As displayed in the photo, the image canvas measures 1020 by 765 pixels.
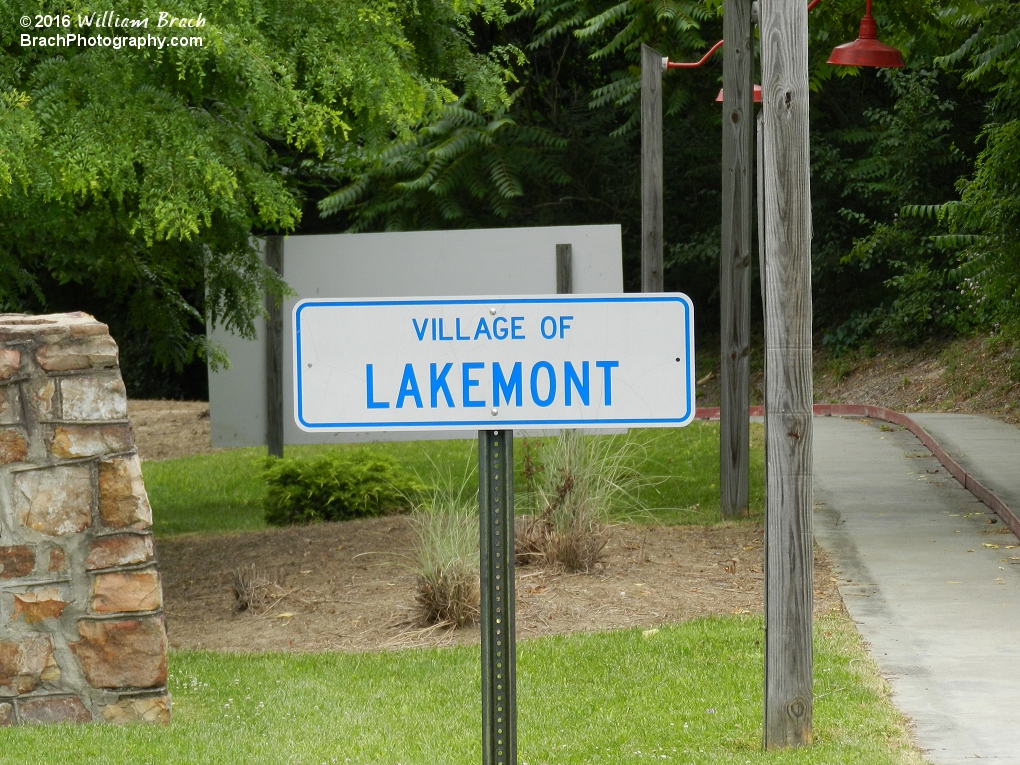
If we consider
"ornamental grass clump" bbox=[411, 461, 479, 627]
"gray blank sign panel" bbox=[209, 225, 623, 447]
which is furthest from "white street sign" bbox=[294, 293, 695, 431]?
"gray blank sign panel" bbox=[209, 225, 623, 447]

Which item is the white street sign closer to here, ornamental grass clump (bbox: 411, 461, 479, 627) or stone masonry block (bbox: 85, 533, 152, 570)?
stone masonry block (bbox: 85, 533, 152, 570)

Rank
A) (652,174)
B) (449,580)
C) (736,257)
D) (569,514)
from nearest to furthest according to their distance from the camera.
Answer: (449,580) < (569,514) < (736,257) < (652,174)

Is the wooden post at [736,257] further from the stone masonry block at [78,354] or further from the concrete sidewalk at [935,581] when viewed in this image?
the stone masonry block at [78,354]

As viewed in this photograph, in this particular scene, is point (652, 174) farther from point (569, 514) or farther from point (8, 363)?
point (8, 363)

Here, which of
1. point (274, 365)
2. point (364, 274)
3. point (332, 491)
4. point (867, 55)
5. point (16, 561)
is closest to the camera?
point (16, 561)

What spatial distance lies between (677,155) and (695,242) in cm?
167

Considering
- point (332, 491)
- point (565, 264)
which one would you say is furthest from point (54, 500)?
point (565, 264)

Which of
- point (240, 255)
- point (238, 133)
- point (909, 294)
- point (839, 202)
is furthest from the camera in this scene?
point (839, 202)

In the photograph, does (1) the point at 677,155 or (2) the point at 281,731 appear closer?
(2) the point at 281,731

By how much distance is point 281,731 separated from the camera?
4.97 metres

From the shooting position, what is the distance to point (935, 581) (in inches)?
285

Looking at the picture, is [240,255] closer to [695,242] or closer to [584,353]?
[584,353]

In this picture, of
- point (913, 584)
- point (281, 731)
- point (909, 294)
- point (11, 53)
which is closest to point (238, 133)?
point (11, 53)

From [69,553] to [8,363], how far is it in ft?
2.54
